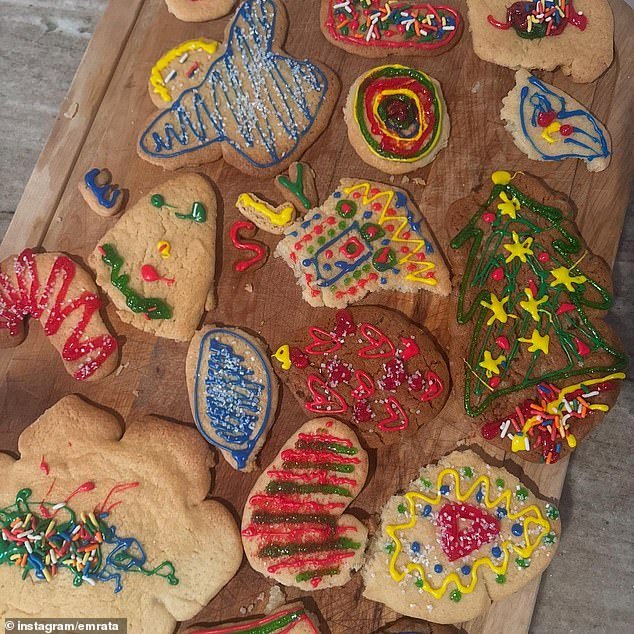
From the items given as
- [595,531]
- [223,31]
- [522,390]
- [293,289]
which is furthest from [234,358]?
[595,531]

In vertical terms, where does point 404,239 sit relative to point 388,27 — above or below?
below

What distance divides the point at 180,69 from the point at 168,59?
8cm

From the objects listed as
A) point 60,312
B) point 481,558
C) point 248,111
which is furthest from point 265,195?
point 481,558

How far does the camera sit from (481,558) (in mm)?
2955

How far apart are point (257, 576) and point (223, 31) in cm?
282

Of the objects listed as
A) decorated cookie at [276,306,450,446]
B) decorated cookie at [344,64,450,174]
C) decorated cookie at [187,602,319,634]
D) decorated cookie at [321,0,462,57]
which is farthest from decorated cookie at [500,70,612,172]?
decorated cookie at [187,602,319,634]

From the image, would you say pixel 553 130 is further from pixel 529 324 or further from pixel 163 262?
pixel 163 262

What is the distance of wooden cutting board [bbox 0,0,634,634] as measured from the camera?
3059 mm

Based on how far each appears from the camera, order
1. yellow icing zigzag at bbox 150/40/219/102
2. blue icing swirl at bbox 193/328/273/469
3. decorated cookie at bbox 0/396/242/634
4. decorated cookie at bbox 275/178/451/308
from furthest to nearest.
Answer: yellow icing zigzag at bbox 150/40/219/102, decorated cookie at bbox 275/178/451/308, blue icing swirl at bbox 193/328/273/469, decorated cookie at bbox 0/396/242/634

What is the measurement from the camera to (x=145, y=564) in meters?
2.90

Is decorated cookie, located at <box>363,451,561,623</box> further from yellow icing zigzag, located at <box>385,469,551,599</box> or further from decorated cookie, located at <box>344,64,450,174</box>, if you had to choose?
decorated cookie, located at <box>344,64,450,174</box>

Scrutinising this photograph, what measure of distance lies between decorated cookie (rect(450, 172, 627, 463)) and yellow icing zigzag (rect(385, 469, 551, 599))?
0.25 metres

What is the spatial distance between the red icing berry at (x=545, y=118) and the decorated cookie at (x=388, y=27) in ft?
2.04

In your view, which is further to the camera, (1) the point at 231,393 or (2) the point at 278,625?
(1) the point at 231,393
